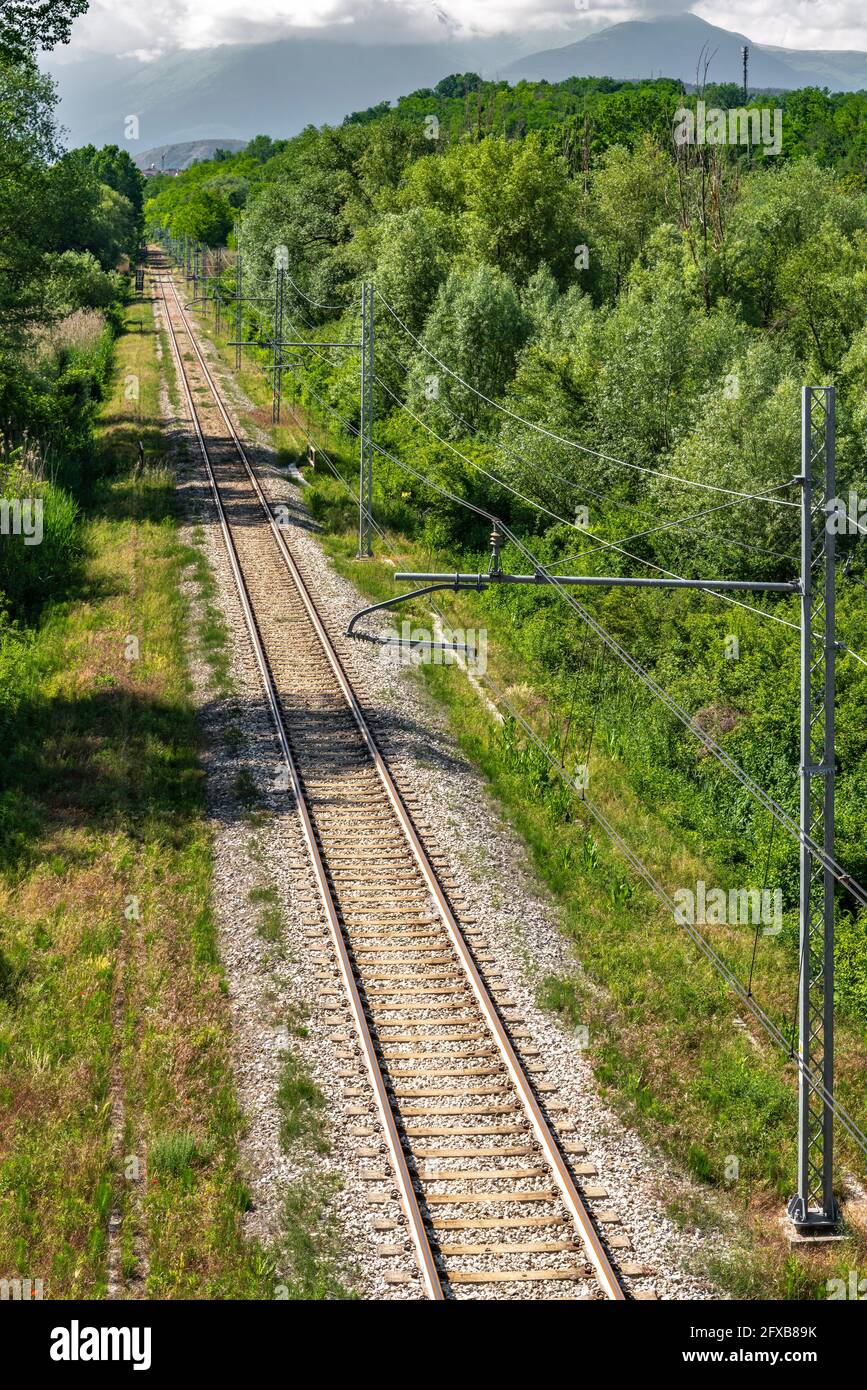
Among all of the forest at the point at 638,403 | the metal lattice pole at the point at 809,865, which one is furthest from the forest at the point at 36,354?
the metal lattice pole at the point at 809,865

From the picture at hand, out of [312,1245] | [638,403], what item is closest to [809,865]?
[312,1245]

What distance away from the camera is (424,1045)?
15219 mm

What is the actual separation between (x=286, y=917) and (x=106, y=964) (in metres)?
2.70

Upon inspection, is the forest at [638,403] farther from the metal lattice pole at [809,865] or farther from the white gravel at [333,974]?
the white gravel at [333,974]

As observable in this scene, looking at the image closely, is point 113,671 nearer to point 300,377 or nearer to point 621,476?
A: point 621,476

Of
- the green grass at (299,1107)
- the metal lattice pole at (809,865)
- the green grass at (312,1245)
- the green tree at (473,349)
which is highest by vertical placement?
the green tree at (473,349)

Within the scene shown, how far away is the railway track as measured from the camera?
1187 centimetres

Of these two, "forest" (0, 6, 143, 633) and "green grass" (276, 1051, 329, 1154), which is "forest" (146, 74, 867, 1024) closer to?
"green grass" (276, 1051, 329, 1154)

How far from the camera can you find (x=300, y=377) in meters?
61.7

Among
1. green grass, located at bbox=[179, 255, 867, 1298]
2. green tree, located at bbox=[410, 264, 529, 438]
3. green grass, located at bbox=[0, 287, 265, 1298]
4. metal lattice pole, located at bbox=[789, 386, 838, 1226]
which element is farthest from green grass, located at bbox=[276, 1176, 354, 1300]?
green tree, located at bbox=[410, 264, 529, 438]

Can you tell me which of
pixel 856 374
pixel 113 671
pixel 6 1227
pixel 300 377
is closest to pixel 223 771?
pixel 113 671

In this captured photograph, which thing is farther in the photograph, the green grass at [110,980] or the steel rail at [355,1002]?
the green grass at [110,980]

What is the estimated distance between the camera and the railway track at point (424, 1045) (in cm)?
1187

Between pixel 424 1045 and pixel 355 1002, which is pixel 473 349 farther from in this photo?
pixel 424 1045
